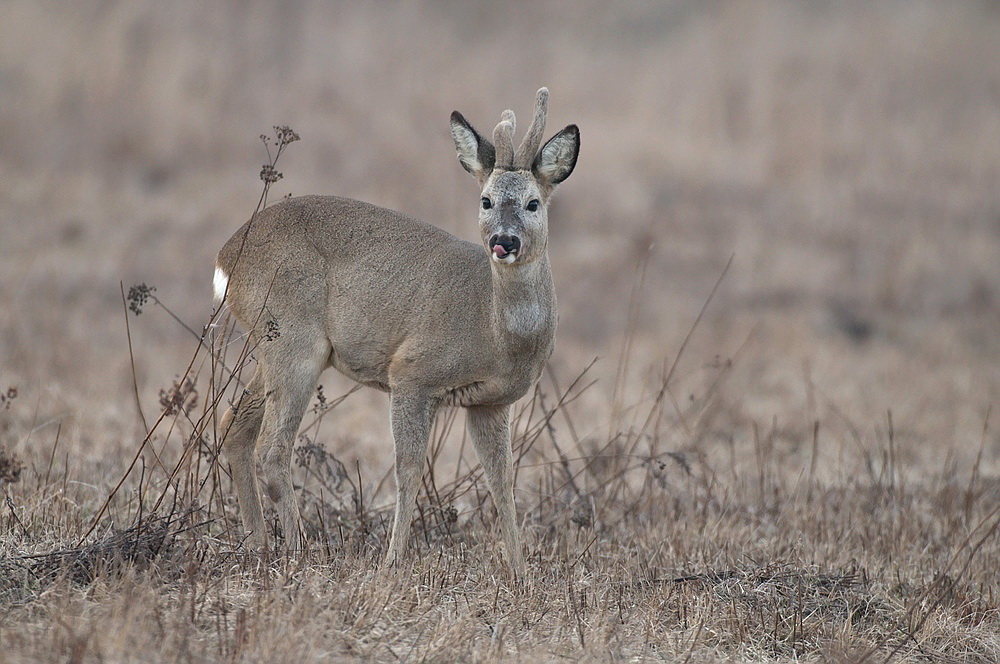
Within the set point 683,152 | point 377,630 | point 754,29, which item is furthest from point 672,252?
point 377,630

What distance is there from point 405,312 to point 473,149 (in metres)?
0.87

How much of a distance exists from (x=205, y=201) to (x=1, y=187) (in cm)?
267

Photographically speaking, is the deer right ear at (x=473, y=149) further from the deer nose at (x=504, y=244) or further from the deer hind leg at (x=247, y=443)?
the deer hind leg at (x=247, y=443)

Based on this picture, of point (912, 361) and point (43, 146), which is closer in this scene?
point (912, 361)

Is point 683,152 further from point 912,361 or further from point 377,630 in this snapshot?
point 377,630

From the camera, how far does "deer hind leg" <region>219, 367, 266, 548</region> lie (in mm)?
6156

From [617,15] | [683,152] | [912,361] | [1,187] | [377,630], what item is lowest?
[912,361]

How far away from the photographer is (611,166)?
19.0m

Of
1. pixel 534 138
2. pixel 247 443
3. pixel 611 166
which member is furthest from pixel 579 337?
pixel 534 138

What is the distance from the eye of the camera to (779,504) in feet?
25.3

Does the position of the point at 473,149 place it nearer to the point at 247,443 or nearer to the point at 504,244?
the point at 504,244

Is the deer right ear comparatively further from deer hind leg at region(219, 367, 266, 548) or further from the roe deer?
deer hind leg at region(219, 367, 266, 548)

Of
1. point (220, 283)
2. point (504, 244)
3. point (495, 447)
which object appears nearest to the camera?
point (504, 244)

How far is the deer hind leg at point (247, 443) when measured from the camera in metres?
6.16
